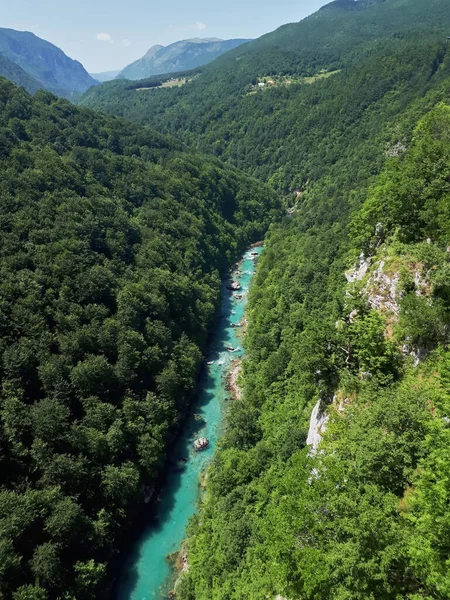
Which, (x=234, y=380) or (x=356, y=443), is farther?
(x=234, y=380)

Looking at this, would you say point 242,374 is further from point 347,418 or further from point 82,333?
point 347,418

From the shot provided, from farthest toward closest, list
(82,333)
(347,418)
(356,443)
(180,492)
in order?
(82,333) < (180,492) < (347,418) < (356,443)

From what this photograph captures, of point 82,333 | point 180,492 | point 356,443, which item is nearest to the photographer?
point 356,443

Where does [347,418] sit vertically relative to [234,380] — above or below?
above

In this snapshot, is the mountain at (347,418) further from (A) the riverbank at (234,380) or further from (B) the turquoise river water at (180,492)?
(B) the turquoise river water at (180,492)

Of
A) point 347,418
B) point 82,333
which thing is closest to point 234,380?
point 82,333

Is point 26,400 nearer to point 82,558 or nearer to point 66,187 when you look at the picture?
point 82,558
